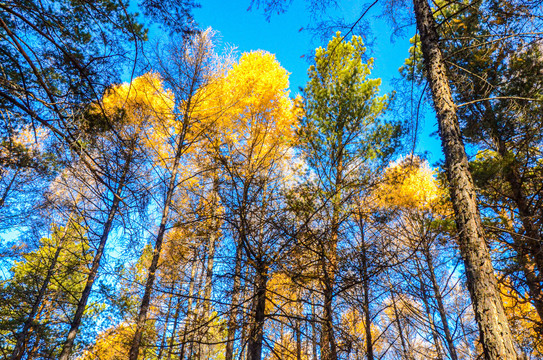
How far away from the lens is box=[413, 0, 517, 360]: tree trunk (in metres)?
2.04

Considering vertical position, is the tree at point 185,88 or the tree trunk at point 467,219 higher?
the tree at point 185,88

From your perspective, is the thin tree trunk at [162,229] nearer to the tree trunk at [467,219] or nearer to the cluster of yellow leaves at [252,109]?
the cluster of yellow leaves at [252,109]

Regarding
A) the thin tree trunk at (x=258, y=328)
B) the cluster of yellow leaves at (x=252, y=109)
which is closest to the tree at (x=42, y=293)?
the cluster of yellow leaves at (x=252, y=109)

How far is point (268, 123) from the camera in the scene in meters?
7.43

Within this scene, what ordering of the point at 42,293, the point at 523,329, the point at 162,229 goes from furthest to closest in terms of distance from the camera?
the point at 42,293
the point at 523,329
the point at 162,229

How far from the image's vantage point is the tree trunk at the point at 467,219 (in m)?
2.04

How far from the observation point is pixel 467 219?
2.49 m

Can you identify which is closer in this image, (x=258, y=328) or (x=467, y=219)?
(x=467, y=219)

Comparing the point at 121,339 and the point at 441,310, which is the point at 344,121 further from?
the point at 121,339

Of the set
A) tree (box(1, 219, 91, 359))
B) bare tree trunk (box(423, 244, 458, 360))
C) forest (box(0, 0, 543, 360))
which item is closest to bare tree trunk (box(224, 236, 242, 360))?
forest (box(0, 0, 543, 360))

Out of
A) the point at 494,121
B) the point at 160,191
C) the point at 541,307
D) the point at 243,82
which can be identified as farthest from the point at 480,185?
the point at 160,191

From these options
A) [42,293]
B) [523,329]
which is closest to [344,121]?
[523,329]

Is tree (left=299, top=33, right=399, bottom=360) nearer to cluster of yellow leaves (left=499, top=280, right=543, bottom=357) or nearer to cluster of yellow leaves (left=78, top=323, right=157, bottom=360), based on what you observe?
cluster of yellow leaves (left=499, top=280, right=543, bottom=357)

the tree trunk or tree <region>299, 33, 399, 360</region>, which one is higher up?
tree <region>299, 33, 399, 360</region>
